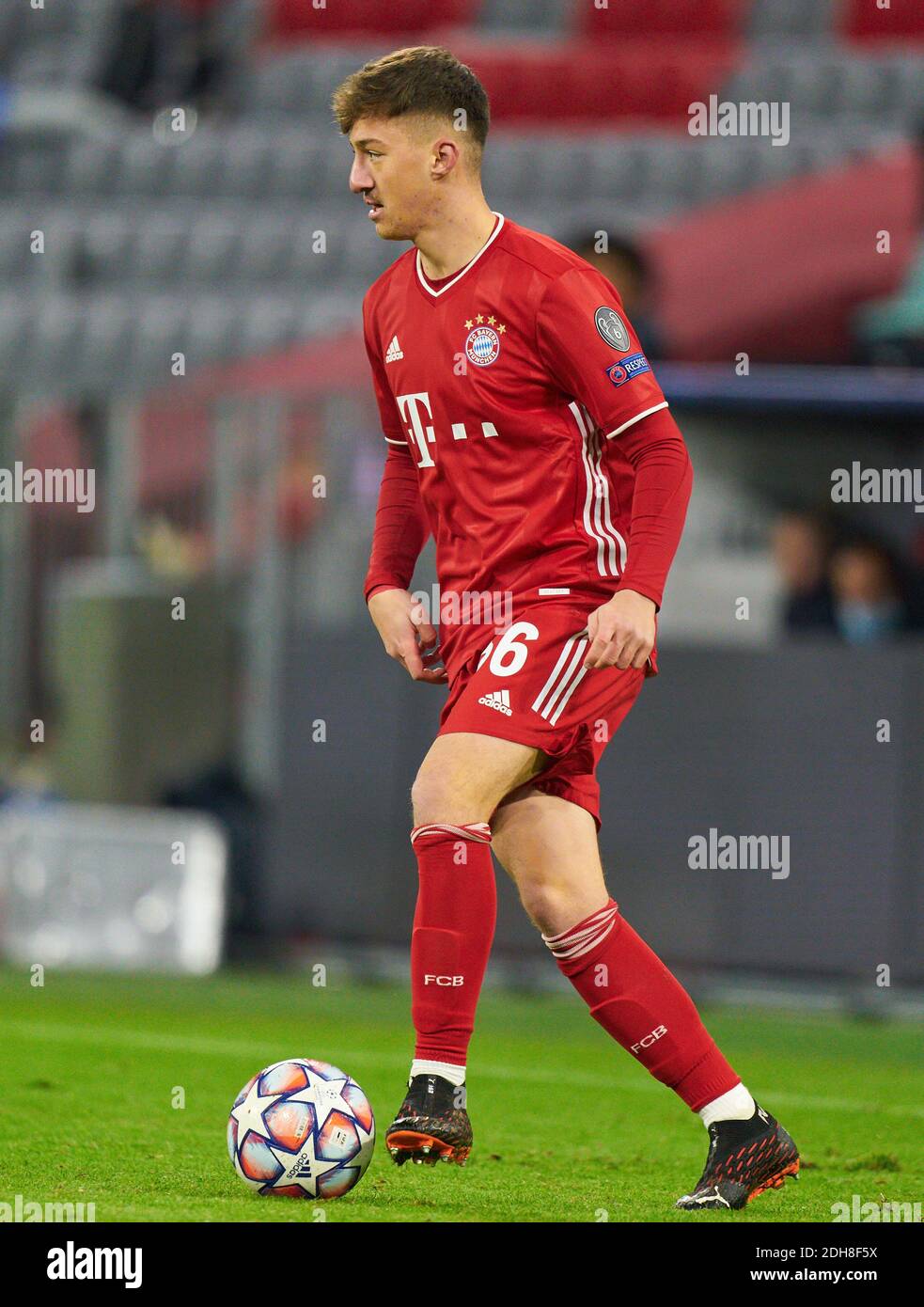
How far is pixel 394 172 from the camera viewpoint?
14.6 ft

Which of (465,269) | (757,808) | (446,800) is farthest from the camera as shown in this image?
(757,808)

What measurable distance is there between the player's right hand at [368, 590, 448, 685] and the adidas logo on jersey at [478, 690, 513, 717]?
0.39 meters

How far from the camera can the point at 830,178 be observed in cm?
1323

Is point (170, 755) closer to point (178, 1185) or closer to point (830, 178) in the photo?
point (830, 178)

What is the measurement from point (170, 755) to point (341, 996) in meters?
3.00

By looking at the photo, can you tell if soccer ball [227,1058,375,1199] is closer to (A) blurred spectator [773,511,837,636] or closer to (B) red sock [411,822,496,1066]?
(B) red sock [411,822,496,1066]

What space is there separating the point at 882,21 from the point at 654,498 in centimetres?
1807

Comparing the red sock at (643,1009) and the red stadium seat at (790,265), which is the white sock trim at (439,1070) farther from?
the red stadium seat at (790,265)

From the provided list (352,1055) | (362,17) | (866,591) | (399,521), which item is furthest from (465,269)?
(362,17)

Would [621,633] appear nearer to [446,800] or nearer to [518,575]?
[518,575]

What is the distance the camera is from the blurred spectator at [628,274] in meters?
9.62

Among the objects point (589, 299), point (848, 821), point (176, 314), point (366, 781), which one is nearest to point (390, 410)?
point (589, 299)
